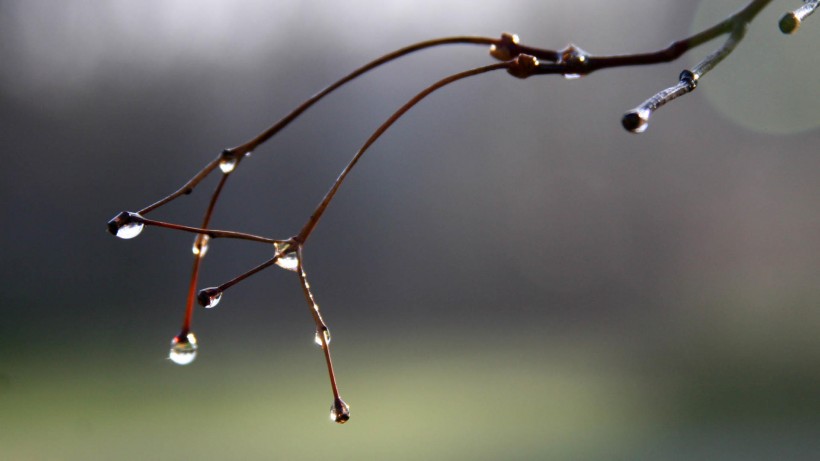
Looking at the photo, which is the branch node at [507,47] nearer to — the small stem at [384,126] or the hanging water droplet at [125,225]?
the small stem at [384,126]

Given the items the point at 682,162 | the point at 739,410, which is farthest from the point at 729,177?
the point at 739,410

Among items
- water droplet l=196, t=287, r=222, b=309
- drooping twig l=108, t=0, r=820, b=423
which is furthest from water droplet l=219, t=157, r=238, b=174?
water droplet l=196, t=287, r=222, b=309

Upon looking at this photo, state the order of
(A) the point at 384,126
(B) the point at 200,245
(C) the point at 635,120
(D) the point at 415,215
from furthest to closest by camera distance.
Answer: (D) the point at 415,215 < (B) the point at 200,245 < (A) the point at 384,126 < (C) the point at 635,120

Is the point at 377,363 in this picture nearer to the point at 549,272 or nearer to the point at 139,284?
the point at 549,272

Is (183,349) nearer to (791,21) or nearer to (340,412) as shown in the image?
(340,412)

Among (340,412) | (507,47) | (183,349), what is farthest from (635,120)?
(183,349)
